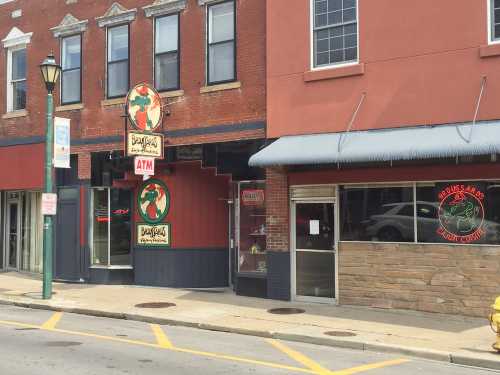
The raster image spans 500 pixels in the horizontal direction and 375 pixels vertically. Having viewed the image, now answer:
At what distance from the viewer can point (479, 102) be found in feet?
37.4

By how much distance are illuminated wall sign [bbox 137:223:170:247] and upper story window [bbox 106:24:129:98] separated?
11.9 feet

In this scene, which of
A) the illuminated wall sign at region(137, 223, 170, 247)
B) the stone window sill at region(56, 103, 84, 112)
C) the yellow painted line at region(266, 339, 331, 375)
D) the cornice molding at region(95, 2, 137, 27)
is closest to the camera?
the yellow painted line at region(266, 339, 331, 375)

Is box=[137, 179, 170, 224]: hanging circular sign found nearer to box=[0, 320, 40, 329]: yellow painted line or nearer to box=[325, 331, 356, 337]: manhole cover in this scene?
box=[0, 320, 40, 329]: yellow painted line

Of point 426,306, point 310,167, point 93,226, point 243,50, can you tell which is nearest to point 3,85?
point 93,226

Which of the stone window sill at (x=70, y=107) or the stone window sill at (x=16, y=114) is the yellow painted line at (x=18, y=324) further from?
the stone window sill at (x=16, y=114)

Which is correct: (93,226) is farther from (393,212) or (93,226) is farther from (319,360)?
(319,360)

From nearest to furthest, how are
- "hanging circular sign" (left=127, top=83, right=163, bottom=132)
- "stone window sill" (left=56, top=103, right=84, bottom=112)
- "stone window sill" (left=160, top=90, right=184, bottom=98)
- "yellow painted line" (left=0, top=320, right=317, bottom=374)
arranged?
1. "yellow painted line" (left=0, top=320, right=317, bottom=374)
2. "hanging circular sign" (left=127, top=83, right=163, bottom=132)
3. "stone window sill" (left=160, top=90, right=184, bottom=98)
4. "stone window sill" (left=56, top=103, right=84, bottom=112)

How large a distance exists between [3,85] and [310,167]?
36.9 feet

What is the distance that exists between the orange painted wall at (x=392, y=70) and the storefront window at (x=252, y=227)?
168 cm

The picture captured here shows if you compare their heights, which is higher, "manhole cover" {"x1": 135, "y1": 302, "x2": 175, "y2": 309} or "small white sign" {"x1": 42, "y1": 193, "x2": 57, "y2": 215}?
"small white sign" {"x1": 42, "y1": 193, "x2": 57, "y2": 215}

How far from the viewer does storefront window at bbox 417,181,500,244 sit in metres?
11.5

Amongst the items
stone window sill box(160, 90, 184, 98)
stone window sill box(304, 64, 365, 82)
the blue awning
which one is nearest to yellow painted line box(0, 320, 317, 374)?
the blue awning

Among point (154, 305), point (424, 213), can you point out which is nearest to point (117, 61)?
point (154, 305)

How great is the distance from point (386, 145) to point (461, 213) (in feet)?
6.30
